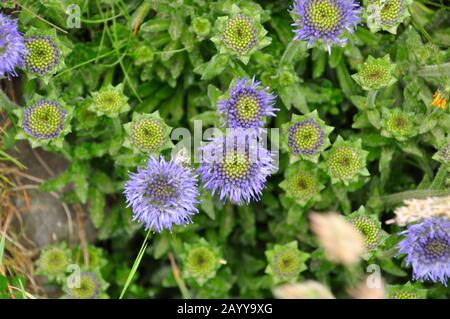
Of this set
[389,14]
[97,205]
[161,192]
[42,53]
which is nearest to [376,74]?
[389,14]

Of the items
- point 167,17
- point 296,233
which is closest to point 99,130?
point 167,17

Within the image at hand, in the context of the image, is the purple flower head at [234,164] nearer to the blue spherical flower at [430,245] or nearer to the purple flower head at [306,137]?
the purple flower head at [306,137]

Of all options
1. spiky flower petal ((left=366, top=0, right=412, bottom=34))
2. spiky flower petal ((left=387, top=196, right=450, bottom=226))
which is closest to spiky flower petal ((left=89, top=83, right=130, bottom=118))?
spiky flower petal ((left=366, top=0, right=412, bottom=34))

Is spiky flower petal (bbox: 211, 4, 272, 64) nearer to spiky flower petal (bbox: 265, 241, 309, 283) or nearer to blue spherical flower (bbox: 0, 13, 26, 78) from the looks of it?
blue spherical flower (bbox: 0, 13, 26, 78)

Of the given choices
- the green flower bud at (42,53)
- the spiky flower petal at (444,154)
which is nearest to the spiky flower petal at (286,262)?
the spiky flower petal at (444,154)

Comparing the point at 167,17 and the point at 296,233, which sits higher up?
the point at 167,17

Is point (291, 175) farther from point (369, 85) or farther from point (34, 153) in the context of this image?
point (34, 153)
